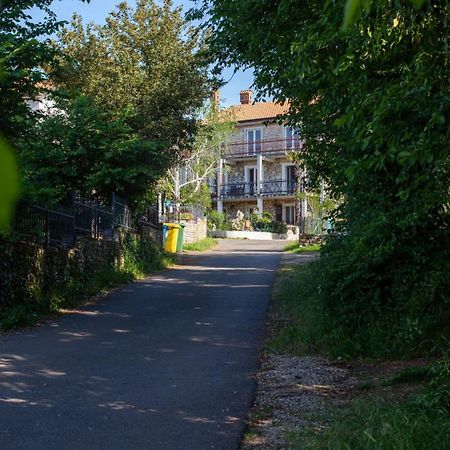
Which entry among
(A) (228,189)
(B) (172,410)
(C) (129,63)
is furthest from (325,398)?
(A) (228,189)

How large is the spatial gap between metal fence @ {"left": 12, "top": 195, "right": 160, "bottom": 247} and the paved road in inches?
73.2

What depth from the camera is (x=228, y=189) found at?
5181 centimetres

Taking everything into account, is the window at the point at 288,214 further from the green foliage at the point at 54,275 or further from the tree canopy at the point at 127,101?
the green foliage at the point at 54,275

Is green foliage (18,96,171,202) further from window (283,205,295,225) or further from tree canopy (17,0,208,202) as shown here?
window (283,205,295,225)

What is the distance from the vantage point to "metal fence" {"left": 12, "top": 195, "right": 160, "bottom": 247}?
1216 cm

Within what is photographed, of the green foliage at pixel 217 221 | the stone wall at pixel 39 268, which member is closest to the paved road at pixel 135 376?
the stone wall at pixel 39 268

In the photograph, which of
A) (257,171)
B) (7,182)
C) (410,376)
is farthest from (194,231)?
(7,182)

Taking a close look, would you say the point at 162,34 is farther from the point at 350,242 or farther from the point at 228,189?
the point at 228,189

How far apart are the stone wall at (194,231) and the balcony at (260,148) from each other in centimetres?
1213

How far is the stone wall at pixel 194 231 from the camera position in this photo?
31.6 m

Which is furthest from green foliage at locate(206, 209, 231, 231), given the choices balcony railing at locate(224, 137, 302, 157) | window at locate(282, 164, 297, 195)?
window at locate(282, 164, 297, 195)

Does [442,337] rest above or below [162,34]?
below

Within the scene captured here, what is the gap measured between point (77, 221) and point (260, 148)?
35.4 metres

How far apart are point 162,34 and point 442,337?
16833 mm
